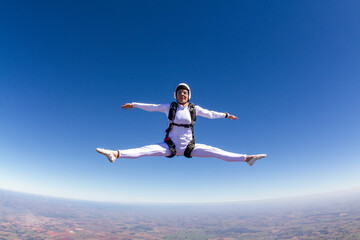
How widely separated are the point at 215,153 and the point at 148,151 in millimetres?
1879

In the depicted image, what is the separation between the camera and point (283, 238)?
146m

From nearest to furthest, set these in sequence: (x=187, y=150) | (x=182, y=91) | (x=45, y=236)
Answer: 1. (x=187, y=150)
2. (x=182, y=91)
3. (x=45, y=236)

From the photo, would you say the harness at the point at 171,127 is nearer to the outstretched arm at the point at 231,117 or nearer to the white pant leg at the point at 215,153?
the white pant leg at the point at 215,153

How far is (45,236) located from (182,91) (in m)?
192

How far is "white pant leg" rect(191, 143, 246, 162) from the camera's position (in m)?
4.70

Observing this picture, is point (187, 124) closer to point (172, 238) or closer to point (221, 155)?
point (221, 155)

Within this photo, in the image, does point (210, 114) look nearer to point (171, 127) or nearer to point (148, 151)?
point (171, 127)

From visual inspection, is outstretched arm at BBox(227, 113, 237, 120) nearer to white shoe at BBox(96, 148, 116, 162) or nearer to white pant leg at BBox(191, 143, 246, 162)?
white pant leg at BBox(191, 143, 246, 162)

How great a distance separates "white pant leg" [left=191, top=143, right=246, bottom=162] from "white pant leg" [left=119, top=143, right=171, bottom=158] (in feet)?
2.72

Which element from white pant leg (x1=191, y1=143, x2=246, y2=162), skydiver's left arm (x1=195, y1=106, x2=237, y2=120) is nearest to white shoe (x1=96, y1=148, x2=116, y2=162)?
white pant leg (x1=191, y1=143, x2=246, y2=162)

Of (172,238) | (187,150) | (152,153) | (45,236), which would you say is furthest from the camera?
(172,238)

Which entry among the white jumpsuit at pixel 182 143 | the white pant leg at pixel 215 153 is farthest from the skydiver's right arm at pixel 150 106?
the white pant leg at pixel 215 153

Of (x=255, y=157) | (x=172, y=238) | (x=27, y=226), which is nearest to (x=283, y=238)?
(x=172, y=238)

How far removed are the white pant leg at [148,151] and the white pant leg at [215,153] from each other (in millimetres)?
829
